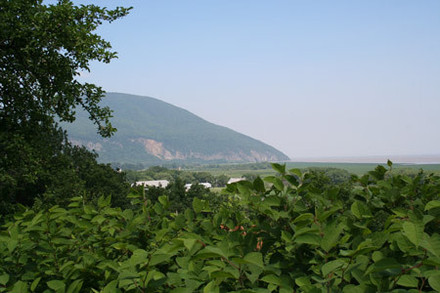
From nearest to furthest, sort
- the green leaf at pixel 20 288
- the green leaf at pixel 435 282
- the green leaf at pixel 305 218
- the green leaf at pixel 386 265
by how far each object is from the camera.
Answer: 1. the green leaf at pixel 435 282
2. the green leaf at pixel 386 265
3. the green leaf at pixel 305 218
4. the green leaf at pixel 20 288

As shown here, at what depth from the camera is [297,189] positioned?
85.7 inches

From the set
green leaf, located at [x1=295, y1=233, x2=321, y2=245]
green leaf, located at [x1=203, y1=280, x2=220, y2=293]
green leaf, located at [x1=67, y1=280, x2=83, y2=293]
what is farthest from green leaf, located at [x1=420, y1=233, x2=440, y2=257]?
green leaf, located at [x1=67, y1=280, x2=83, y2=293]

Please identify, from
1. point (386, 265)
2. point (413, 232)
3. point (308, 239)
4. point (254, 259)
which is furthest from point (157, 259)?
point (413, 232)

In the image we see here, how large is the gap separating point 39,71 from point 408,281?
11995 mm

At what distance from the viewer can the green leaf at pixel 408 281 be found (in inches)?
55.6

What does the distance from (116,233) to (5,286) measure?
2.01ft

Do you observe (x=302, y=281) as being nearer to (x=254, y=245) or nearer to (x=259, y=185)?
(x=254, y=245)

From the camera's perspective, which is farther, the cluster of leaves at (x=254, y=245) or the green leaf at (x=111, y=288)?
the green leaf at (x=111, y=288)

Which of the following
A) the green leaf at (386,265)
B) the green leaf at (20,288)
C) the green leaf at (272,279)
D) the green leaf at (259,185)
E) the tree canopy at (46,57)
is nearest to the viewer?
the green leaf at (386,265)

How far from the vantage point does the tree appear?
11.3 metres

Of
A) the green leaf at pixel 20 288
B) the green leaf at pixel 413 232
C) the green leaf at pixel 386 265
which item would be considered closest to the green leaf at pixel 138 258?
the green leaf at pixel 20 288

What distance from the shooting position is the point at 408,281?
1425mm

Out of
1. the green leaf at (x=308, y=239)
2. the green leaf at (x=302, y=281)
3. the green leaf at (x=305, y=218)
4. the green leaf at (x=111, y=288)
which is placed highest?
the green leaf at (x=305, y=218)

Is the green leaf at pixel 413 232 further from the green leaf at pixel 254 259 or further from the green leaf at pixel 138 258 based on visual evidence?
the green leaf at pixel 138 258
